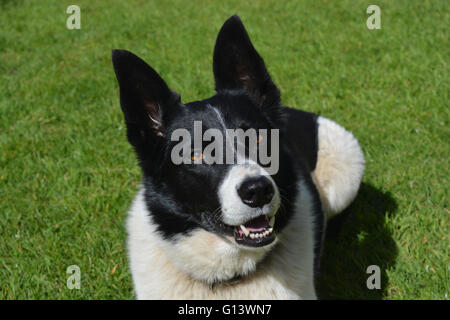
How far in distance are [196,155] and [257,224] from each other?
0.52 m

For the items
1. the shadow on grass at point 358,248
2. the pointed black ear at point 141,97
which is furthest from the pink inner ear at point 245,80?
the shadow on grass at point 358,248

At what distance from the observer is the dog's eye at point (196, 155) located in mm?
2674

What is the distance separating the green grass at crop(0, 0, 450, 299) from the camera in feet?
12.2

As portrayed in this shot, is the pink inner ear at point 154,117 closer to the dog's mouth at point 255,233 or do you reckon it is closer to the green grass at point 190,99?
the dog's mouth at point 255,233

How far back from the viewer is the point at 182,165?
2730 mm

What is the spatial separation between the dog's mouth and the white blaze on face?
0.09 m

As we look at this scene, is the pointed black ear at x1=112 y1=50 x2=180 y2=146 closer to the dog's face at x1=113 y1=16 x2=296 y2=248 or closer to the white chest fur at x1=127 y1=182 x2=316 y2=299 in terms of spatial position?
the dog's face at x1=113 y1=16 x2=296 y2=248

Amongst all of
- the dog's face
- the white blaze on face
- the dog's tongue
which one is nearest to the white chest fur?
the dog's face

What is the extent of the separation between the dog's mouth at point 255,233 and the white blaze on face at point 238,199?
3.7 inches

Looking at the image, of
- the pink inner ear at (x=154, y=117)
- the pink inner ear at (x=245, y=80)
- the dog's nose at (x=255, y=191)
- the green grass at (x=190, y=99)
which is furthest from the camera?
the green grass at (x=190, y=99)

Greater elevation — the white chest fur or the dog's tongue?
the dog's tongue

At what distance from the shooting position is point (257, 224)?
8.56 ft

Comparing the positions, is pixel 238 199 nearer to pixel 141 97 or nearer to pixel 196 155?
pixel 196 155

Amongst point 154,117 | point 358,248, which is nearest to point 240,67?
point 154,117
